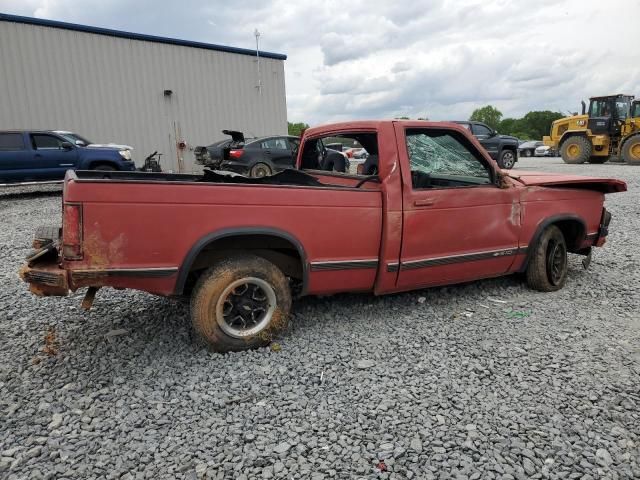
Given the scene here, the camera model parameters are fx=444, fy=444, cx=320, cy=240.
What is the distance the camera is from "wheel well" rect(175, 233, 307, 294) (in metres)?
2.88

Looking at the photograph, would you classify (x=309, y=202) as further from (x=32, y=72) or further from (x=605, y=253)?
(x=32, y=72)

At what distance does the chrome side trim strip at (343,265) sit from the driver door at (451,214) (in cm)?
24

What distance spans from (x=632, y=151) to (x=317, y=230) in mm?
19025

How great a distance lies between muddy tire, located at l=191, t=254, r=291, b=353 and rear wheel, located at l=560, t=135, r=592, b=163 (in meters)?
19.5

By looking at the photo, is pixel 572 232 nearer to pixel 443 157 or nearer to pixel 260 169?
pixel 443 157

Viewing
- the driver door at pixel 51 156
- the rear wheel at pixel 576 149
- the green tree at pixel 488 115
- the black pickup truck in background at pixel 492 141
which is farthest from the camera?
the green tree at pixel 488 115

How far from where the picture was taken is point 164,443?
2.22m

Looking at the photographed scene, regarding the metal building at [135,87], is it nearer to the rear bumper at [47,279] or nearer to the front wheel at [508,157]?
the front wheel at [508,157]

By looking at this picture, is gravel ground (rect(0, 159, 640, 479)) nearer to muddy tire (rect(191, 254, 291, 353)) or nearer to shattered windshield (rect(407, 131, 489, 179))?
muddy tire (rect(191, 254, 291, 353))

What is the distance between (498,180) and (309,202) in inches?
72.1

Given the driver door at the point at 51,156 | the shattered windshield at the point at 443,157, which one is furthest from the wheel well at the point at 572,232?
the driver door at the point at 51,156

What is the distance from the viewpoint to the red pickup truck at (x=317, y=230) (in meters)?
2.70

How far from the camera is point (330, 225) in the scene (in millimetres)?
3195

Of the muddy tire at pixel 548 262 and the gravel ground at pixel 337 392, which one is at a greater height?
the muddy tire at pixel 548 262
